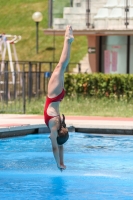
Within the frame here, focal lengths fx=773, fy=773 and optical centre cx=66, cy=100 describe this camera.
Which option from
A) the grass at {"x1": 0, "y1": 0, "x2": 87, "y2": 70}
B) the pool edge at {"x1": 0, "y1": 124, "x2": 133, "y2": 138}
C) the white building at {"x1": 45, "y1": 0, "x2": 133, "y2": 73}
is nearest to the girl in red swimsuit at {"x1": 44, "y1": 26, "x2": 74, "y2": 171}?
the pool edge at {"x1": 0, "y1": 124, "x2": 133, "y2": 138}

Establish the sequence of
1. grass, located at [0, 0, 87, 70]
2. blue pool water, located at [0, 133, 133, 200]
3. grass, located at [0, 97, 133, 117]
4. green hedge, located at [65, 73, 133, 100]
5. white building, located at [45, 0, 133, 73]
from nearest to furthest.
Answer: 1. blue pool water, located at [0, 133, 133, 200]
2. grass, located at [0, 97, 133, 117]
3. green hedge, located at [65, 73, 133, 100]
4. white building, located at [45, 0, 133, 73]
5. grass, located at [0, 0, 87, 70]

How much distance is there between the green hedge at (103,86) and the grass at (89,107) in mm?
541

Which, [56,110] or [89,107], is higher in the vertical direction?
[56,110]

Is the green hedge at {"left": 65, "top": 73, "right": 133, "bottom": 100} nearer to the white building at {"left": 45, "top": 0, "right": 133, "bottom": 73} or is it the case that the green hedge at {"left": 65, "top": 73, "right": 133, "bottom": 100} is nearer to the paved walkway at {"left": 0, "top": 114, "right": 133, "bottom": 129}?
the white building at {"left": 45, "top": 0, "right": 133, "bottom": 73}

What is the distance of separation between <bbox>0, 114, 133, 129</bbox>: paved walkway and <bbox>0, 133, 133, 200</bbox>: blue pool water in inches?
15.2

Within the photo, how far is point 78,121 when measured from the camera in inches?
780

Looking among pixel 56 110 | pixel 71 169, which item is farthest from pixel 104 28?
pixel 56 110

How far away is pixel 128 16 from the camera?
28734 millimetres

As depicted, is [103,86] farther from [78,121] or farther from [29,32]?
[29,32]

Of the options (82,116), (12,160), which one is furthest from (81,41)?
(12,160)

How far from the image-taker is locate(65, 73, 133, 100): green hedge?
25.6m

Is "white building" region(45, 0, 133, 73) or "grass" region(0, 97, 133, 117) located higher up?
"white building" region(45, 0, 133, 73)

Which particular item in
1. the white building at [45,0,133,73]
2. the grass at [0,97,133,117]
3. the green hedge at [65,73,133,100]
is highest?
the white building at [45,0,133,73]

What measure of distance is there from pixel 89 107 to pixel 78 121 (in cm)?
394
